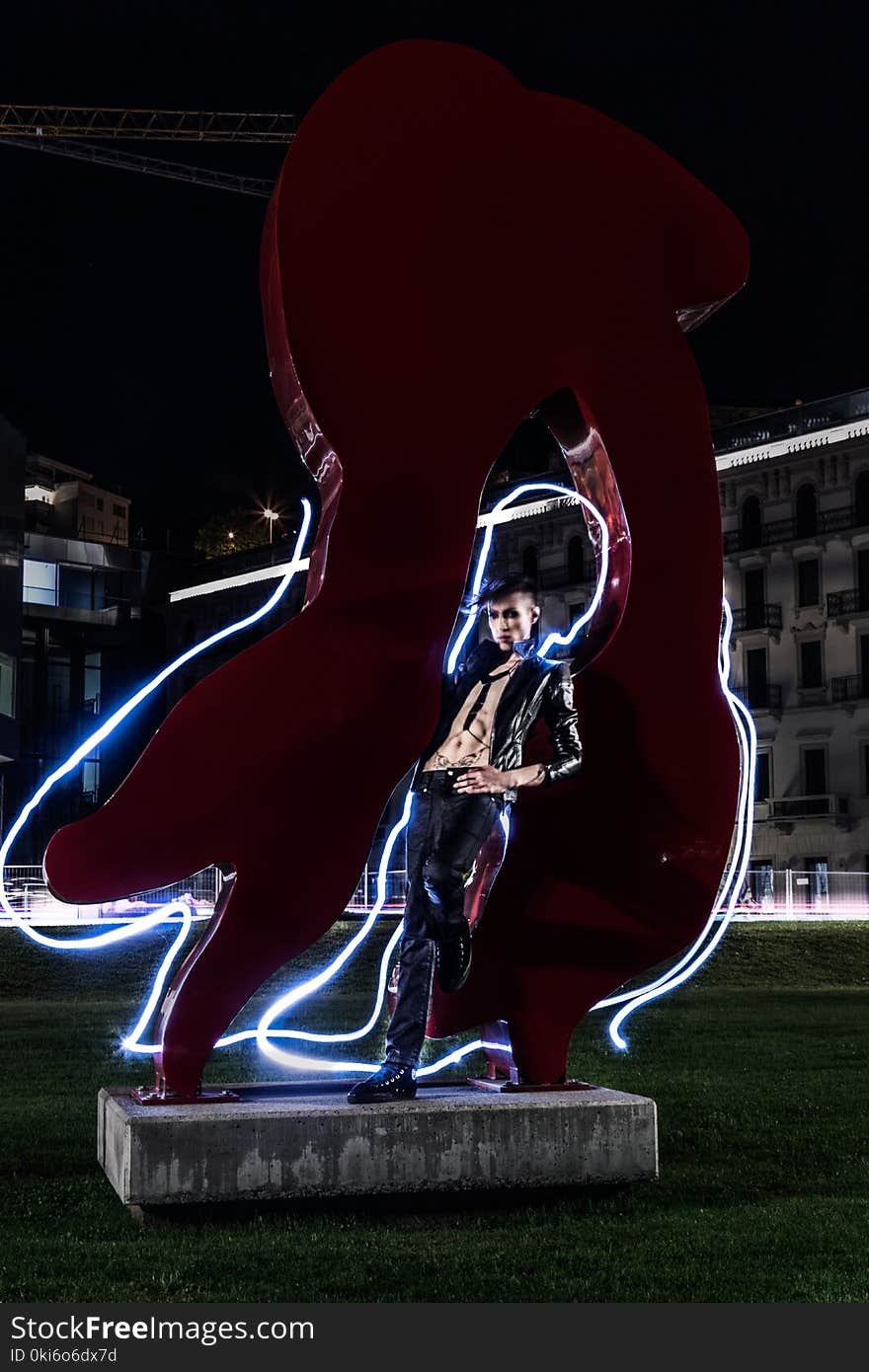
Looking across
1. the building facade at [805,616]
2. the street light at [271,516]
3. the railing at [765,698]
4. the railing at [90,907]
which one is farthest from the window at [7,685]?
the street light at [271,516]

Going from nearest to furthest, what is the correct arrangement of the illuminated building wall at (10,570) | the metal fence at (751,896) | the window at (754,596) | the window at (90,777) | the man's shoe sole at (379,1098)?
the man's shoe sole at (379,1098)
the metal fence at (751,896)
the illuminated building wall at (10,570)
the window at (754,596)
the window at (90,777)

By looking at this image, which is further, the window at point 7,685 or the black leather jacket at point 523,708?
the window at point 7,685

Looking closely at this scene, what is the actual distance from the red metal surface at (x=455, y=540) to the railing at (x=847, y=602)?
114ft

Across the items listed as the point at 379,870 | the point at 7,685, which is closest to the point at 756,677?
the point at 7,685

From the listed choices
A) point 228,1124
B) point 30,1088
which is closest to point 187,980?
point 228,1124

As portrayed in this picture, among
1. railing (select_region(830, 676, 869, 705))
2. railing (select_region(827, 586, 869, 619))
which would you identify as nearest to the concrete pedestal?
railing (select_region(830, 676, 869, 705))

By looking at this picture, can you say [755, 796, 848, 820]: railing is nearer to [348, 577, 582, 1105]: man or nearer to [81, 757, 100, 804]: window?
[81, 757, 100, 804]: window

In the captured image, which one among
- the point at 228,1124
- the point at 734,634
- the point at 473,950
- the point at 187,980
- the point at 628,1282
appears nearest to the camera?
the point at 628,1282

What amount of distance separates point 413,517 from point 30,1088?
614 cm

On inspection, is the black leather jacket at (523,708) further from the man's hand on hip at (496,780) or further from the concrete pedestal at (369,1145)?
the concrete pedestal at (369,1145)

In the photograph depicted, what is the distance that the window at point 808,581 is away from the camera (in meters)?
42.9

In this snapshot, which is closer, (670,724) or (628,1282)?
(628,1282)

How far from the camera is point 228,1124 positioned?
6668mm

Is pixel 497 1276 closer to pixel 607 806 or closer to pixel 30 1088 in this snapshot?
pixel 607 806
